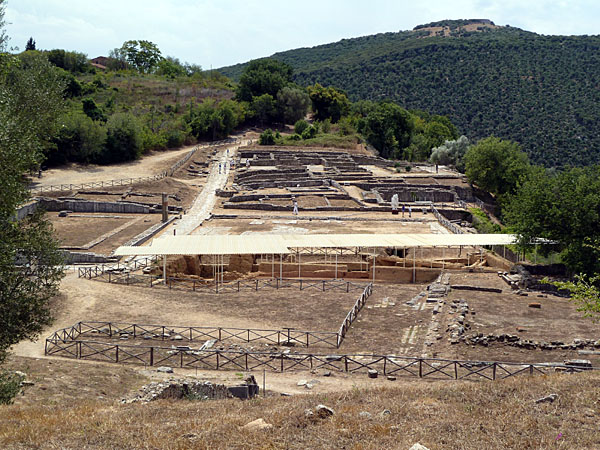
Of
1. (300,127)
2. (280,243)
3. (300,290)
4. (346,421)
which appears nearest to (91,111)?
(300,127)

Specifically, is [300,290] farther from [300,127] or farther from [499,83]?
[499,83]

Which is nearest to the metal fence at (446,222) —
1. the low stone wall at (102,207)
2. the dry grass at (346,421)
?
the low stone wall at (102,207)

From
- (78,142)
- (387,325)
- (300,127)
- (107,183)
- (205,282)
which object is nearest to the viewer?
(387,325)

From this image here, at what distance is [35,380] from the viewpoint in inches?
522

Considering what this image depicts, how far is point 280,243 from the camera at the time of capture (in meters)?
25.3

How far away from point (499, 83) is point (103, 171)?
7647 cm

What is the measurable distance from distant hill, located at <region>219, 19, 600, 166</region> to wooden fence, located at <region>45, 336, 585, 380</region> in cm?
7406

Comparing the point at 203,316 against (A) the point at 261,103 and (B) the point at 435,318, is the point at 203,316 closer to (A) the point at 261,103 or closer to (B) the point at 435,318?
(B) the point at 435,318

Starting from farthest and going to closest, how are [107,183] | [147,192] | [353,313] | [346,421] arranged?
[107,183]
[147,192]
[353,313]
[346,421]

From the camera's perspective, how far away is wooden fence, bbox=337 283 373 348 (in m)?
17.1

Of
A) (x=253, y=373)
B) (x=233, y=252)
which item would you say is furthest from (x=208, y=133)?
(x=253, y=373)

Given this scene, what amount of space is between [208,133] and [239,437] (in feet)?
212

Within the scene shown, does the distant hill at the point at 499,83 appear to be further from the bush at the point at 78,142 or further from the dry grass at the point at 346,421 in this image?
the dry grass at the point at 346,421

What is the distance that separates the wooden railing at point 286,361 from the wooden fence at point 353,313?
150 cm
